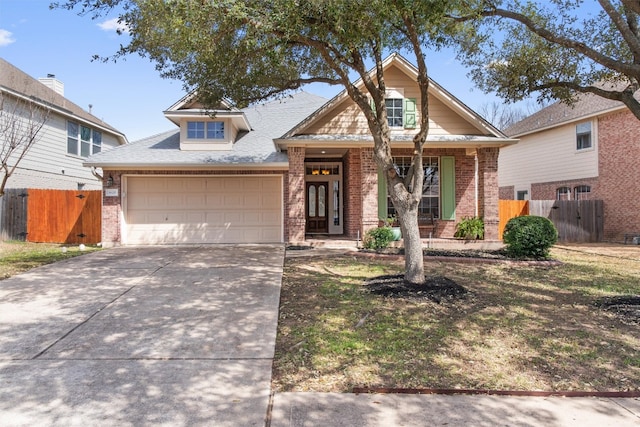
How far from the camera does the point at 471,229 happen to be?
44.2ft

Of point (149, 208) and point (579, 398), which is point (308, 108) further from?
point (579, 398)

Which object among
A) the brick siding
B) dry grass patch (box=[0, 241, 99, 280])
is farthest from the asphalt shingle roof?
the brick siding

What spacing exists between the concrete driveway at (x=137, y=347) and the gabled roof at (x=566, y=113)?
1455 cm

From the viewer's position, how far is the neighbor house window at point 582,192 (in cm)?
1844

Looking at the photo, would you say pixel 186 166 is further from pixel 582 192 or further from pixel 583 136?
pixel 582 192

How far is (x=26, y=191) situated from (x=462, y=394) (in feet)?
54.1

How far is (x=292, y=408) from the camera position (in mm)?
3309

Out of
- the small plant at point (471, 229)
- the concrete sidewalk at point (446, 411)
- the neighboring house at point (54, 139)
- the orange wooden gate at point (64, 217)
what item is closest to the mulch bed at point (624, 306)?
the concrete sidewalk at point (446, 411)

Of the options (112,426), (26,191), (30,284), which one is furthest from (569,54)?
(26,191)

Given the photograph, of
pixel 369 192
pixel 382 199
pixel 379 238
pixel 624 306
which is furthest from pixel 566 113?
pixel 624 306

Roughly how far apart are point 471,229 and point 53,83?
20.4m

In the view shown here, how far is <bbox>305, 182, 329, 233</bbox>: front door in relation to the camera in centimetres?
1628

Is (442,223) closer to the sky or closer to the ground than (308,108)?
closer to the ground

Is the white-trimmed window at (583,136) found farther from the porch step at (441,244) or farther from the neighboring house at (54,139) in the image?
the neighboring house at (54,139)
